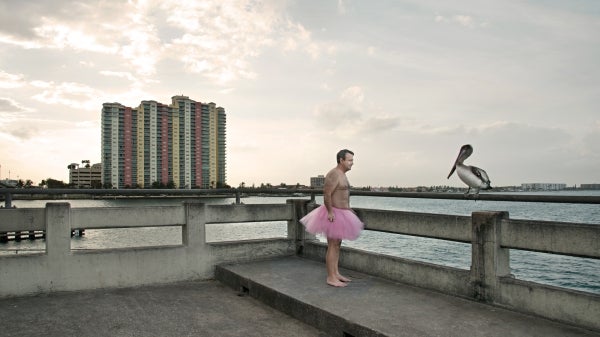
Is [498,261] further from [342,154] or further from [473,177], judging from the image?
[342,154]

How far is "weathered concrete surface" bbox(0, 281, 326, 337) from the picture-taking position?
16.0ft

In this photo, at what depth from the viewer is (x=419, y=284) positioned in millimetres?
5992

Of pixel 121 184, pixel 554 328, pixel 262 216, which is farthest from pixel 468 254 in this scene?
pixel 121 184

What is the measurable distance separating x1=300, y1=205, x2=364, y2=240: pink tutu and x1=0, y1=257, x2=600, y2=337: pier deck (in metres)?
0.73

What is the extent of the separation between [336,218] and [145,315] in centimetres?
281

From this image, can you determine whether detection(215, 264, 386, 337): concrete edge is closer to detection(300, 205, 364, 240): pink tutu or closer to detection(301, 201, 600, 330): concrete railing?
detection(300, 205, 364, 240): pink tutu

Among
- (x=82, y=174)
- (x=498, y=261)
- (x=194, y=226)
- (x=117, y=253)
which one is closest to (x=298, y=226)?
(x=194, y=226)

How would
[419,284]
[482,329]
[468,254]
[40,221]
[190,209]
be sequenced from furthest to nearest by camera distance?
[468,254], [190,209], [40,221], [419,284], [482,329]

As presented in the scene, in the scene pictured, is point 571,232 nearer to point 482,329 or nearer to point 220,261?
point 482,329

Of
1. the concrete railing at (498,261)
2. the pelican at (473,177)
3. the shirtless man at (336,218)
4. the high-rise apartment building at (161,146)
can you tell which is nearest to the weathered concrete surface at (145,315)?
the shirtless man at (336,218)

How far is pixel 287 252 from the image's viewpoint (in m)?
8.52

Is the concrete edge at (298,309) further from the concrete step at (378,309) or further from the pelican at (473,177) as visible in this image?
the pelican at (473,177)

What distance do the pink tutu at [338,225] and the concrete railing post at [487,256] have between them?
5.19 ft

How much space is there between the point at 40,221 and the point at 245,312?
3461 mm
